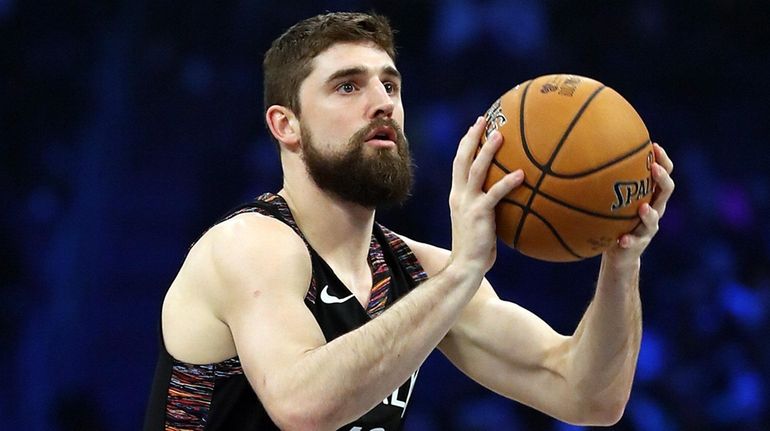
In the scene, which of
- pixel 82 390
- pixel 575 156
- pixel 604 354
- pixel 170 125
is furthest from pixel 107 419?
pixel 575 156

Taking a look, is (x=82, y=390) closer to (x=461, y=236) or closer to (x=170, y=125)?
(x=170, y=125)

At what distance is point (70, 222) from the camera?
15.9ft

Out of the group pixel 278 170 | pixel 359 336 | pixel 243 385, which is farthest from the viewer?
pixel 278 170

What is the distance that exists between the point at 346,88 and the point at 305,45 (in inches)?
8.3

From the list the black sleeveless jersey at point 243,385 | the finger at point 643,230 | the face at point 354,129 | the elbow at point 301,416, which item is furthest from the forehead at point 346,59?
the elbow at point 301,416

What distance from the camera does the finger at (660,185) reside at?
96.3 inches

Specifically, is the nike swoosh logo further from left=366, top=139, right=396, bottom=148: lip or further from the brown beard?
left=366, top=139, right=396, bottom=148: lip

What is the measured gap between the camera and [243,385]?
9.46ft

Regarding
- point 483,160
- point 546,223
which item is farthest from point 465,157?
point 546,223

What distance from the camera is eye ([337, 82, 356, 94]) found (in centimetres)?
312

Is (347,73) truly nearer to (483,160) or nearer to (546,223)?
(483,160)

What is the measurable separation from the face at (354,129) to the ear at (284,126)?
0.04m

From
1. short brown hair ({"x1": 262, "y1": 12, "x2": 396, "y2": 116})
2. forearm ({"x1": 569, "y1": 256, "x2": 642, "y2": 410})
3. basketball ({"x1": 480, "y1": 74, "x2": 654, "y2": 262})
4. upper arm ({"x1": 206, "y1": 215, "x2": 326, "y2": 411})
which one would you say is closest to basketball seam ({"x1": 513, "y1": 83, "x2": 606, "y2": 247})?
basketball ({"x1": 480, "y1": 74, "x2": 654, "y2": 262})

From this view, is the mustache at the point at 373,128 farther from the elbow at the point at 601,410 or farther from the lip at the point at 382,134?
the elbow at the point at 601,410
